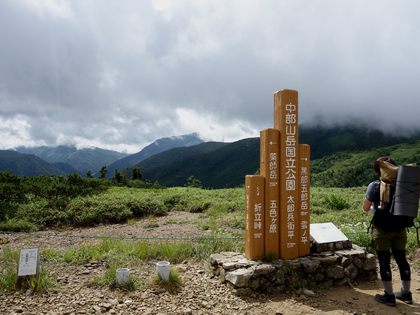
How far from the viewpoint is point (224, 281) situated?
20.2 feet

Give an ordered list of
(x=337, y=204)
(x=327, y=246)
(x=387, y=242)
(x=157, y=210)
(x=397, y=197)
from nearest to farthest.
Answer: (x=397, y=197)
(x=387, y=242)
(x=327, y=246)
(x=337, y=204)
(x=157, y=210)

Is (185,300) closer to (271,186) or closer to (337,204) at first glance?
(271,186)

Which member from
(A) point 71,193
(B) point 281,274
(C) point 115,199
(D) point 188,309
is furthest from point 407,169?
(A) point 71,193

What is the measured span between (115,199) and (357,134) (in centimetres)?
18297

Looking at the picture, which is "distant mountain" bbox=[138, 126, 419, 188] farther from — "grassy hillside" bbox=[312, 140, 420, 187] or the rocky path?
the rocky path

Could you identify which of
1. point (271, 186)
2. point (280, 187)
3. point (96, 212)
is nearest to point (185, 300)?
point (271, 186)

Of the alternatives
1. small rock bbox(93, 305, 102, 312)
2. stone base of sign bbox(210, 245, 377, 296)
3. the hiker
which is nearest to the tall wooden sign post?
stone base of sign bbox(210, 245, 377, 296)

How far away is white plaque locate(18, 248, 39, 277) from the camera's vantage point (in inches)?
223

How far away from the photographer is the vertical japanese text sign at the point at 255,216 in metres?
6.38

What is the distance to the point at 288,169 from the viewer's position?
6531 millimetres

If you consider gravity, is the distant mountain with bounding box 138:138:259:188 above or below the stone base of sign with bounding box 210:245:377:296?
above

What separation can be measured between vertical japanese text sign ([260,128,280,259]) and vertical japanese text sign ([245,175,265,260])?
96 mm

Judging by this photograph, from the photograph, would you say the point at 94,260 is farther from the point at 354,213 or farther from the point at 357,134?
the point at 357,134

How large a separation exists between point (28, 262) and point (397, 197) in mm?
5948
